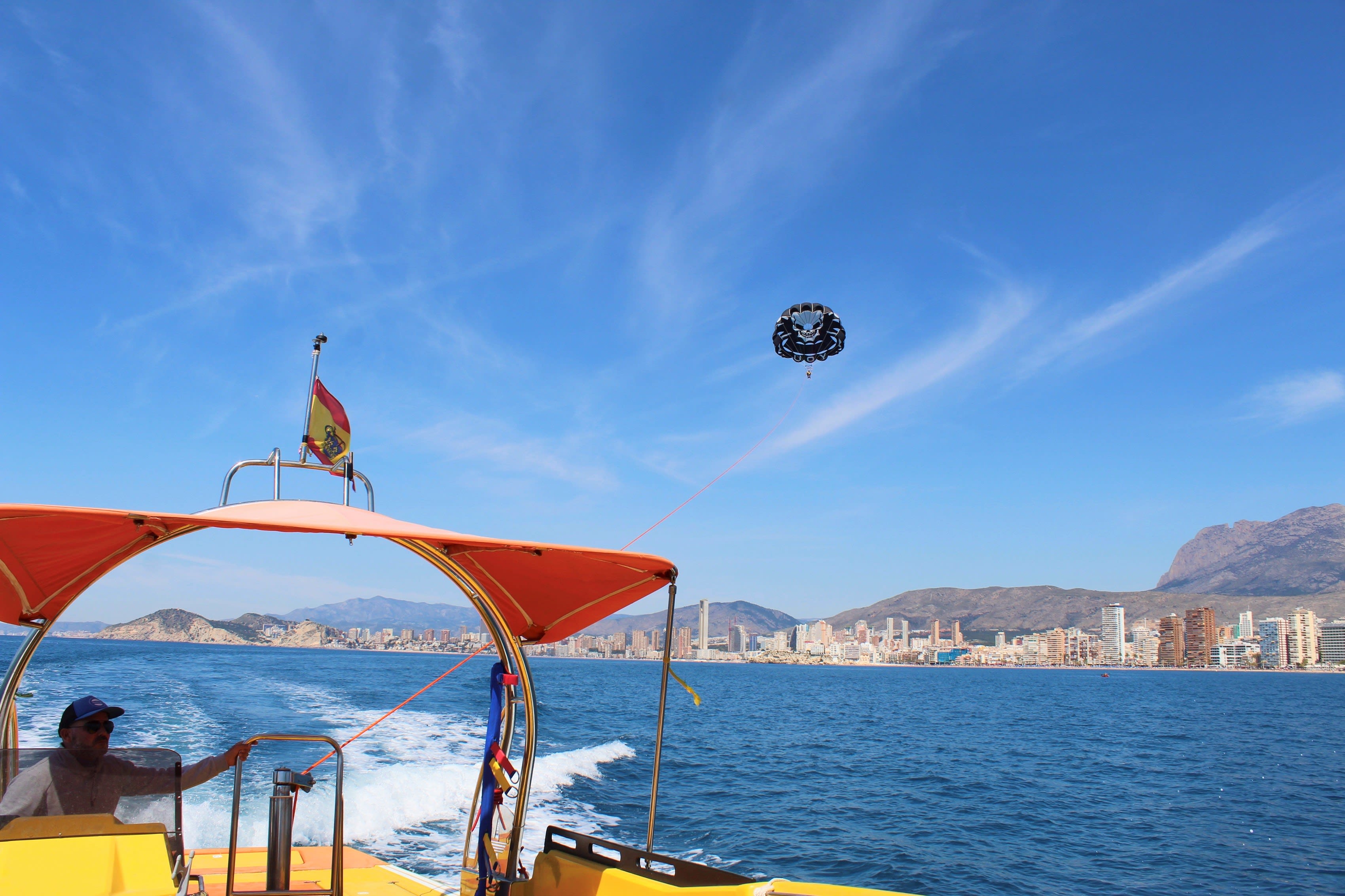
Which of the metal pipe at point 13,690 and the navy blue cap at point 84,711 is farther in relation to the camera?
the metal pipe at point 13,690

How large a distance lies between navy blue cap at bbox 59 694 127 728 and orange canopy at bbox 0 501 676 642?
85cm

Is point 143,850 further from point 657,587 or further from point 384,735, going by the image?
point 384,735

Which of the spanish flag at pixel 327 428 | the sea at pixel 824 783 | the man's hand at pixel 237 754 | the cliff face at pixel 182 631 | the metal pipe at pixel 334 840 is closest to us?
the metal pipe at pixel 334 840

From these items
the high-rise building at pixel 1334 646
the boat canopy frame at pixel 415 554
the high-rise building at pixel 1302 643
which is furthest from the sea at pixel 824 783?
the high-rise building at pixel 1334 646

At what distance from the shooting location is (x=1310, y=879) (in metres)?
14.5

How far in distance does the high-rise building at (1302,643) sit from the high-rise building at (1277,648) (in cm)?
79

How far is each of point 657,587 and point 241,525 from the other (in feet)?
7.97

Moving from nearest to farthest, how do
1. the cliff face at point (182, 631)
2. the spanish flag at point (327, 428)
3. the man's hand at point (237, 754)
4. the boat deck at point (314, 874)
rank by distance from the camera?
the man's hand at point (237, 754) < the boat deck at point (314, 874) < the spanish flag at point (327, 428) < the cliff face at point (182, 631)

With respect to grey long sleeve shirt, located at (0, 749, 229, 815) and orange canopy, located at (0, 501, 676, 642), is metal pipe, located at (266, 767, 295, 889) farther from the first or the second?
orange canopy, located at (0, 501, 676, 642)

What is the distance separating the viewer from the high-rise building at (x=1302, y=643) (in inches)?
7416

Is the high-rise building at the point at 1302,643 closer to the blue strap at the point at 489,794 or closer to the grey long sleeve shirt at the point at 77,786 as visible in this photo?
the blue strap at the point at 489,794

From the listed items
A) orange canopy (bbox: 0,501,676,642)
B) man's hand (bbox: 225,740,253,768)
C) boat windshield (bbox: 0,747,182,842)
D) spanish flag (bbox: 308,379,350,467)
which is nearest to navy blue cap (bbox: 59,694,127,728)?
boat windshield (bbox: 0,747,182,842)

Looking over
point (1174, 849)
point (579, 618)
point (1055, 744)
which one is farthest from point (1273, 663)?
point (579, 618)

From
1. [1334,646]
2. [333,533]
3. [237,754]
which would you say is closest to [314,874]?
[237,754]
